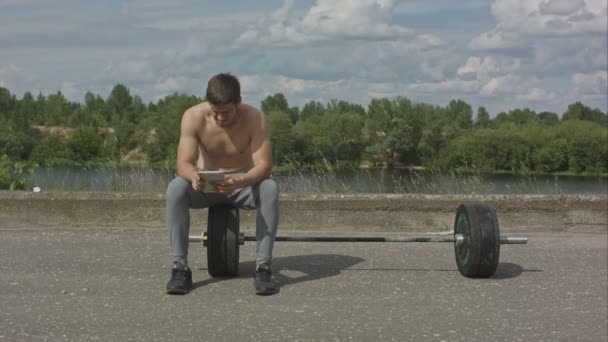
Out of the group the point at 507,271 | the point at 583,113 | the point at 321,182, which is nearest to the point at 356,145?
the point at 321,182

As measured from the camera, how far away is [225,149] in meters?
5.17

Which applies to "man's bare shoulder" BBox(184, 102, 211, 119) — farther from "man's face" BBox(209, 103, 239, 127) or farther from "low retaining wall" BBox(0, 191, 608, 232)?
"low retaining wall" BBox(0, 191, 608, 232)

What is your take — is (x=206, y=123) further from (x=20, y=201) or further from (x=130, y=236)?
(x=20, y=201)

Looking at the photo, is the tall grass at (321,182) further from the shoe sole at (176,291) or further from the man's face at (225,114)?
the shoe sole at (176,291)

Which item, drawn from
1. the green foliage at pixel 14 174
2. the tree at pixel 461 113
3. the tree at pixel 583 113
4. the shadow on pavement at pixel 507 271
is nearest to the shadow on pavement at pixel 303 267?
the shadow on pavement at pixel 507 271

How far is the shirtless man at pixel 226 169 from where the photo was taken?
488 centimetres

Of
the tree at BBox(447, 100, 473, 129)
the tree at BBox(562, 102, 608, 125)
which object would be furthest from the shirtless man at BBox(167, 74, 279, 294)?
the tree at BBox(562, 102, 608, 125)

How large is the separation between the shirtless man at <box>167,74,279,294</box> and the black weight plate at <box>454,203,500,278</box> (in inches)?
54.1

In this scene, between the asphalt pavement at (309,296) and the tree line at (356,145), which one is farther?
the tree line at (356,145)

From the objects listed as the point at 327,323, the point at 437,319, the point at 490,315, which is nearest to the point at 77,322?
the point at 327,323

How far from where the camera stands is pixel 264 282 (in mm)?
4891

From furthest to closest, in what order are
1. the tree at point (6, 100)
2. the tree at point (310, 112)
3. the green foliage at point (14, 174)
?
the tree at point (6, 100) < the tree at point (310, 112) < the green foliage at point (14, 174)

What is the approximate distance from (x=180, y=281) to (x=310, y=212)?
2.81m

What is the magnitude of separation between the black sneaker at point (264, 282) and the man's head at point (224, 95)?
3.33ft
